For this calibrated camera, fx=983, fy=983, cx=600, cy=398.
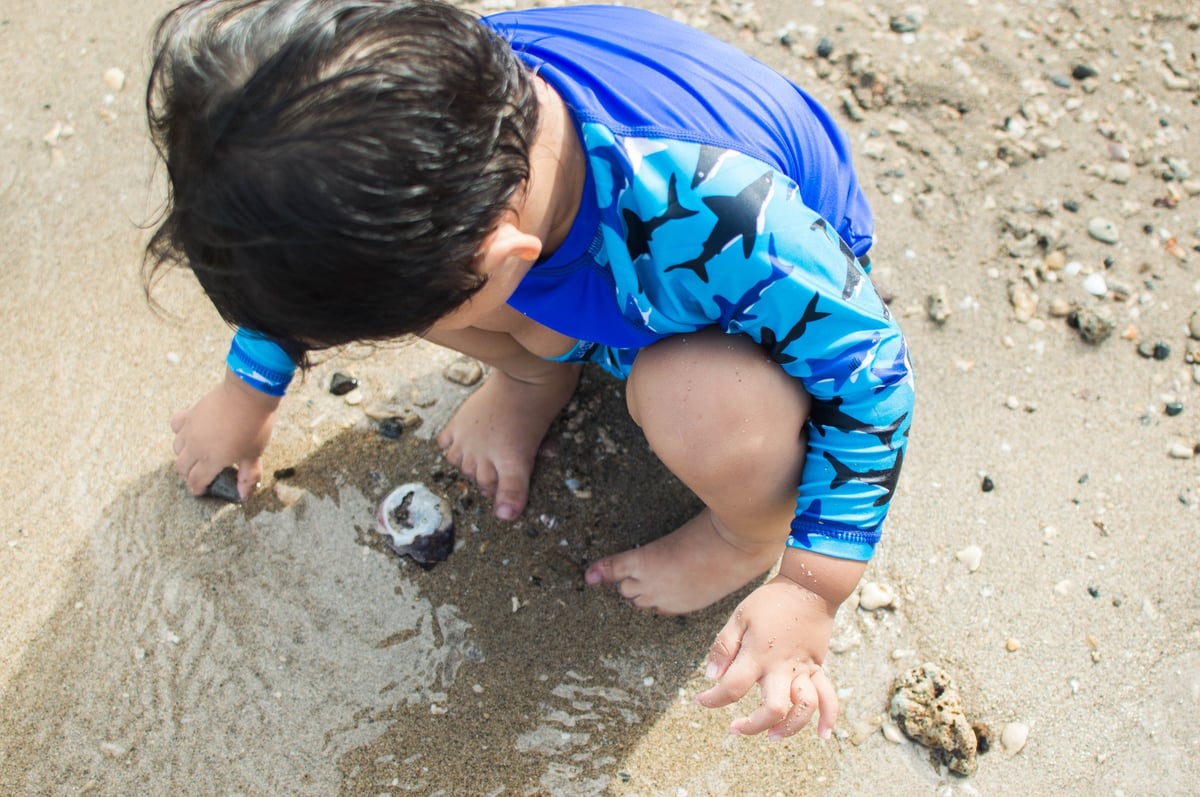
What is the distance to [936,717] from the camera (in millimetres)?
1862

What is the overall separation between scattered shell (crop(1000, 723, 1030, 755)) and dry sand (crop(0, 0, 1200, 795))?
0.06ft

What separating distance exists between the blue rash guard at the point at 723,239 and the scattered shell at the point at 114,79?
4.81 feet

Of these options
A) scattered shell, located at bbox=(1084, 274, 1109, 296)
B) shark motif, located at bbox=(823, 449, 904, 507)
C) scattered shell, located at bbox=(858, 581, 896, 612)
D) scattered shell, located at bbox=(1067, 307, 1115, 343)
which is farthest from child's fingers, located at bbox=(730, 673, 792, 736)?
scattered shell, located at bbox=(1084, 274, 1109, 296)

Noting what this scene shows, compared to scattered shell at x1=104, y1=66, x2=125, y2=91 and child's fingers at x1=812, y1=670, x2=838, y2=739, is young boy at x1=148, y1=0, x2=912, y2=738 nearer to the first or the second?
child's fingers at x1=812, y1=670, x2=838, y2=739

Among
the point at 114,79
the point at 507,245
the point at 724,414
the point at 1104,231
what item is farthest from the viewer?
the point at 114,79

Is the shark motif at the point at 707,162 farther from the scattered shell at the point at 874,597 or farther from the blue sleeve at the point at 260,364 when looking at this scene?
the scattered shell at the point at 874,597

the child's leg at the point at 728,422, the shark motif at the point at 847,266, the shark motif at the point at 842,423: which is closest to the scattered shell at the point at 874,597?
the child's leg at the point at 728,422

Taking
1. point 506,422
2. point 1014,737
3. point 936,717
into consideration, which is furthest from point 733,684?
point 506,422

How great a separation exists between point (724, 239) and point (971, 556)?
1.07 metres

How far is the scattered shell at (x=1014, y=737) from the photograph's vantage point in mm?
1881

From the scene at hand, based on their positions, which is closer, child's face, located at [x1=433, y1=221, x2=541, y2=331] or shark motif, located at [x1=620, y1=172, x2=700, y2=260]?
child's face, located at [x1=433, y1=221, x2=541, y2=331]

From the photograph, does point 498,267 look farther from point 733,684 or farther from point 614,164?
point 733,684

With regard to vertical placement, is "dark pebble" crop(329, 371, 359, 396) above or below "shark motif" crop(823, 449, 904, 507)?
below

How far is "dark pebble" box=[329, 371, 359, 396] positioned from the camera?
2.24 metres
